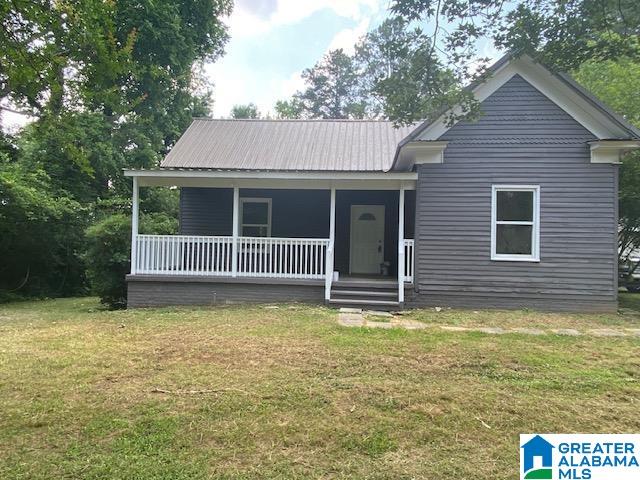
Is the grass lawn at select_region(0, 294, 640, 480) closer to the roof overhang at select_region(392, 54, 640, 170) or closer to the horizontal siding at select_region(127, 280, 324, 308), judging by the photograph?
the horizontal siding at select_region(127, 280, 324, 308)

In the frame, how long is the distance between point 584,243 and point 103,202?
14.6m

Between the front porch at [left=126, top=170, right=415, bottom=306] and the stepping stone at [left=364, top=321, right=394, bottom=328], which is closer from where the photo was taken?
the stepping stone at [left=364, top=321, right=394, bottom=328]

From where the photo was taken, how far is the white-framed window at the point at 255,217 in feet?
38.6

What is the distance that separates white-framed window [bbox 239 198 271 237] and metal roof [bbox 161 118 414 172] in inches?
52.6

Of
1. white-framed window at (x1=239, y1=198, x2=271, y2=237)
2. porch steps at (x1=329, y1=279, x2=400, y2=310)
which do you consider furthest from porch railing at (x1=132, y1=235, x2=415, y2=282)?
white-framed window at (x1=239, y1=198, x2=271, y2=237)

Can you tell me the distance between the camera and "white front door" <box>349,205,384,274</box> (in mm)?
11594

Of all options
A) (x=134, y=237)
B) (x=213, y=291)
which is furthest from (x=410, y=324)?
(x=134, y=237)

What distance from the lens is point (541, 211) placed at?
8.80 meters

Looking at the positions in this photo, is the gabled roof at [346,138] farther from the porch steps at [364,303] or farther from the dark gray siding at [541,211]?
the porch steps at [364,303]

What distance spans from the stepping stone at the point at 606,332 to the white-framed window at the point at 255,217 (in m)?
7.97

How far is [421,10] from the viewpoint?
4484 mm

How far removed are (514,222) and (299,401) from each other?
714 centimetres

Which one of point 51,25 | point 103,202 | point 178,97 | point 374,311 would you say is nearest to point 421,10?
point 51,25

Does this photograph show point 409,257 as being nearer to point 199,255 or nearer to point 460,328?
point 460,328
